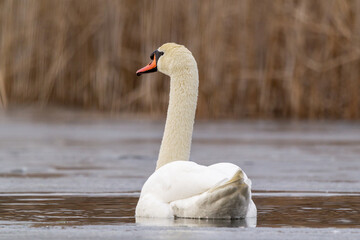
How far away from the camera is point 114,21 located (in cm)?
1716

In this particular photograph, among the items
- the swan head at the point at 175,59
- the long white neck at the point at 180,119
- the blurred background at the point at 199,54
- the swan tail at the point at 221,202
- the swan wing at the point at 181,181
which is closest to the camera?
the swan tail at the point at 221,202

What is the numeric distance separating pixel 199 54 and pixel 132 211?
10138 millimetres

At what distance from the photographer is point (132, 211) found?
573 cm

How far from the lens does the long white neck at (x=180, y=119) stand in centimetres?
598

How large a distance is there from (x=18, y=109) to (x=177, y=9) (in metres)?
3.89

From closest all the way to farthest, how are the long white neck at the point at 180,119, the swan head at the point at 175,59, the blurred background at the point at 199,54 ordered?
the long white neck at the point at 180,119
the swan head at the point at 175,59
the blurred background at the point at 199,54

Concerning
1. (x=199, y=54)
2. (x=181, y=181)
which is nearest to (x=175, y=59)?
(x=181, y=181)

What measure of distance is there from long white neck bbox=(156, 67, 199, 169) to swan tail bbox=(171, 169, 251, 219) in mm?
878

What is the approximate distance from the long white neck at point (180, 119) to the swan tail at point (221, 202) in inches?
34.6

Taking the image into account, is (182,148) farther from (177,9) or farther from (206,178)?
(177,9)

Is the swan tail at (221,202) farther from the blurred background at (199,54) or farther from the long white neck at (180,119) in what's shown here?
the blurred background at (199,54)

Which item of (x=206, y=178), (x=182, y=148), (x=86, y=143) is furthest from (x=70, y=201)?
(x=86, y=143)

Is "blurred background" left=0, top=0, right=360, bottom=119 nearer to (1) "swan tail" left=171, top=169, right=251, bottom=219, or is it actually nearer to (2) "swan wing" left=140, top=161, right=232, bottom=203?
(2) "swan wing" left=140, top=161, right=232, bottom=203

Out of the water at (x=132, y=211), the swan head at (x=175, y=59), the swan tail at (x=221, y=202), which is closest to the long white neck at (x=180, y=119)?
the swan head at (x=175, y=59)
